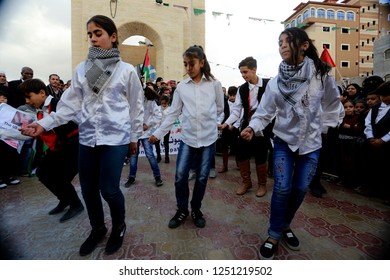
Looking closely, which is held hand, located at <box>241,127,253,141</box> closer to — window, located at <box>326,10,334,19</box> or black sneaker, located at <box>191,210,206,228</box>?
black sneaker, located at <box>191,210,206,228</box>

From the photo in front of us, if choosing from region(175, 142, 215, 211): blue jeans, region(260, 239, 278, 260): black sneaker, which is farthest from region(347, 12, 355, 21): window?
region(260, 239, 278, 260): black sneaker

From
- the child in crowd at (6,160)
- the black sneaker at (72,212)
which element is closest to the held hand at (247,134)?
the black sneaker at (72,212)

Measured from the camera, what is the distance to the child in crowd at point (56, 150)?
254cm

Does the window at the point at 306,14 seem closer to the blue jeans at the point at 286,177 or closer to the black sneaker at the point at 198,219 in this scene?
the blue jeans at the point at 286,177

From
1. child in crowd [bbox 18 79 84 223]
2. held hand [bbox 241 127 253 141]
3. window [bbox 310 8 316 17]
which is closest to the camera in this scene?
held hand [bbox 241 127 253 141]

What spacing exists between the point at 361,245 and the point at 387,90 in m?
2.50

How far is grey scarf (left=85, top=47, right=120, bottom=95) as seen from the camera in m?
1.75

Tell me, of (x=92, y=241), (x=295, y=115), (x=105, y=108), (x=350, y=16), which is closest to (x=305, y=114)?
(x=295, y=115)

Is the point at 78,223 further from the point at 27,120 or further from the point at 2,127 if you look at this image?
the point at 2,127

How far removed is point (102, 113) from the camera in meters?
1.76

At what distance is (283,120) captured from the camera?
1886mm

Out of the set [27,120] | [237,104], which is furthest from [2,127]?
[237,104]

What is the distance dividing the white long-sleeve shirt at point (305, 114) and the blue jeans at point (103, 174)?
122 cm

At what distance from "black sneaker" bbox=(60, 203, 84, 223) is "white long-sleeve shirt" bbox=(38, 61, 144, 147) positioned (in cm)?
133
